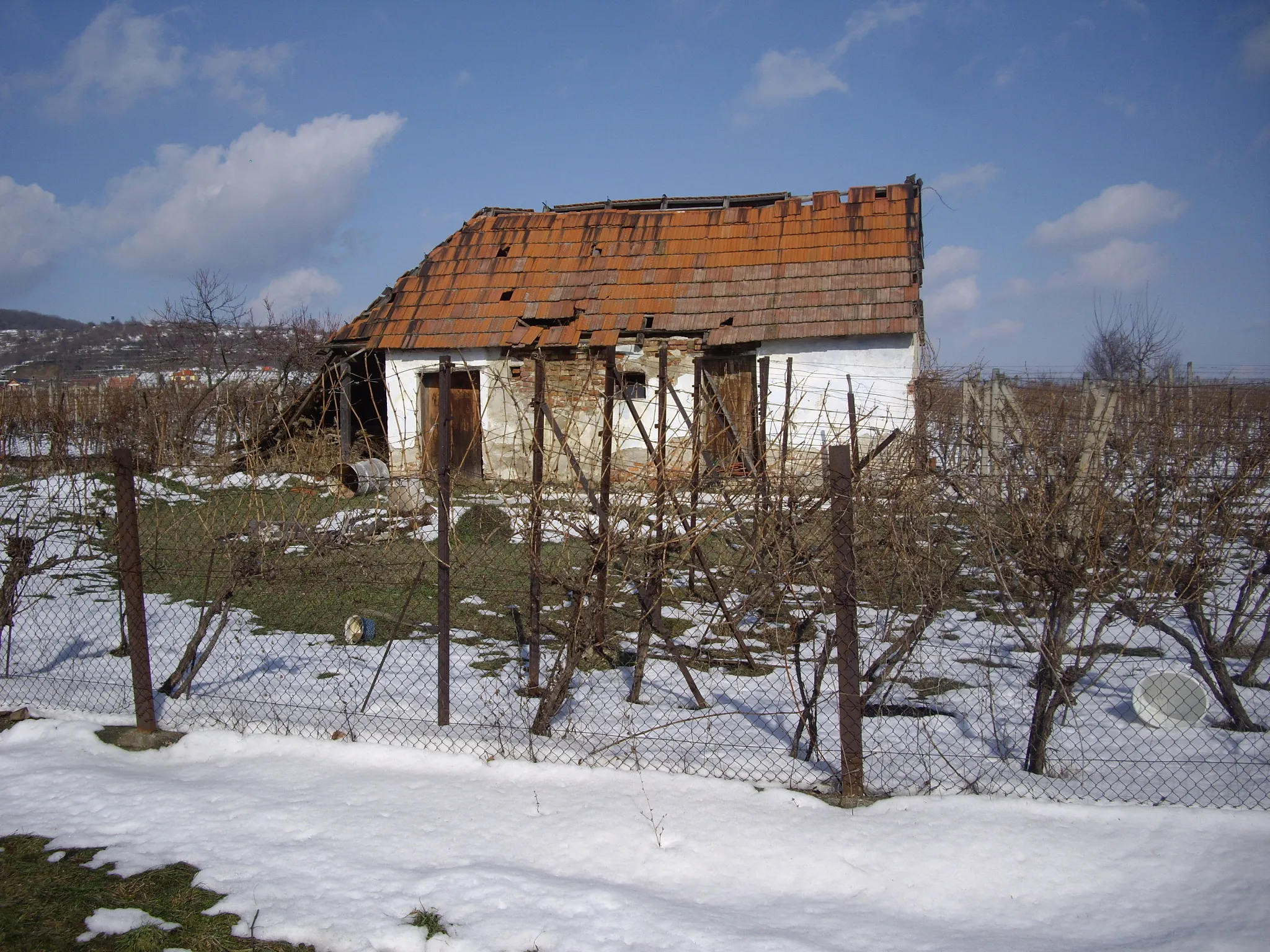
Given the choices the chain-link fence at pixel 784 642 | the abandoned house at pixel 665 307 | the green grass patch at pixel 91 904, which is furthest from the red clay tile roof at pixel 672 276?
the green grass patch at pixel 91 904

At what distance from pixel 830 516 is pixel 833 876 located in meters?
1.60

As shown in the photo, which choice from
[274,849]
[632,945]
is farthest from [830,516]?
[274,849]

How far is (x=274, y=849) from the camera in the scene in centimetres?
361

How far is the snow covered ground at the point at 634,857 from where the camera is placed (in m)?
3.13

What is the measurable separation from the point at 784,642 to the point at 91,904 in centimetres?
445

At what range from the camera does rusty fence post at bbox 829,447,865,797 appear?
399 cm

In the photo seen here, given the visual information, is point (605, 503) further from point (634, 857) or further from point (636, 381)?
point (636, 381)

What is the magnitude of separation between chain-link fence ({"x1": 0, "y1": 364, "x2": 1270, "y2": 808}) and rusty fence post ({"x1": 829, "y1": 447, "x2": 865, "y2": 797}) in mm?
12

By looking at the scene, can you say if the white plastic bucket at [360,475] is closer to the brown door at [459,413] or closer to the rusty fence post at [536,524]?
the brown door at [459,413]

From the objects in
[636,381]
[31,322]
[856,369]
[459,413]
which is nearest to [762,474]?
[856,369]

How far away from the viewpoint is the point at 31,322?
68500 millimetres

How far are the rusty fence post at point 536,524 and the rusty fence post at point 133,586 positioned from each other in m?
2.02

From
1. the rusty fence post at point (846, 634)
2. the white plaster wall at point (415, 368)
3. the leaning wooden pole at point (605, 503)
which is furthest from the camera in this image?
the white plaster wall at point (415, 368)

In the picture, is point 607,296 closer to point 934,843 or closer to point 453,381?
point 453,381
